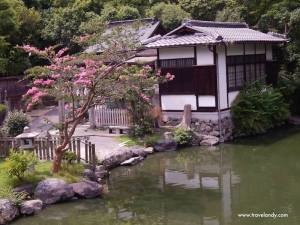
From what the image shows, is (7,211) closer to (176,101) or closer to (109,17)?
(176,101)

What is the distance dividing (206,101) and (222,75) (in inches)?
55.5

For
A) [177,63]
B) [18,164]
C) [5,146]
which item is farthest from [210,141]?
[18,164]

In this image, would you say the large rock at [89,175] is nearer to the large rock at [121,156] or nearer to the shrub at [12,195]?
the large rock at [121,156]

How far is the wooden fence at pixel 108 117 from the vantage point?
73.5ft

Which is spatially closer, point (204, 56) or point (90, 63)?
point (90, 63)

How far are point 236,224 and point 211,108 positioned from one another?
37.1 ft

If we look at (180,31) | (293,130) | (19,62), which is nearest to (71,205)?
(180,31)

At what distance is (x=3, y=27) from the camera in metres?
28.2

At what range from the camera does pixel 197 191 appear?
1453cm

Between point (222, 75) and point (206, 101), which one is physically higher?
point (222, 75)

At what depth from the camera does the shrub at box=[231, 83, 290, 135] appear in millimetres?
22453

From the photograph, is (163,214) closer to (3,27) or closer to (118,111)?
→ (118,111)

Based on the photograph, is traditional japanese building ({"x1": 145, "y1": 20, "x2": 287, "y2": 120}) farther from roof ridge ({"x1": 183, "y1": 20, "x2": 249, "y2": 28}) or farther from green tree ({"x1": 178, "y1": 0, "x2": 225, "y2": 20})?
green tree ({"x1": 178, "y1": 0, "x2": 225, "y2": 20})

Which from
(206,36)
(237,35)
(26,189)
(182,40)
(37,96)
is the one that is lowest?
(26,189)
